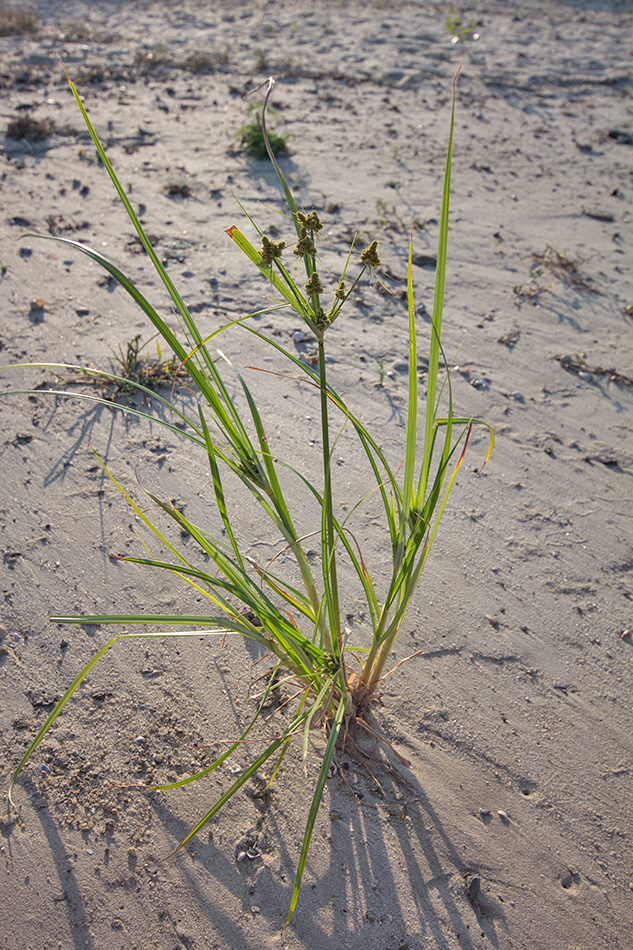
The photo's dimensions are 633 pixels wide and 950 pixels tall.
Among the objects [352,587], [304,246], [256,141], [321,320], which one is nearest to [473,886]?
[352,587]

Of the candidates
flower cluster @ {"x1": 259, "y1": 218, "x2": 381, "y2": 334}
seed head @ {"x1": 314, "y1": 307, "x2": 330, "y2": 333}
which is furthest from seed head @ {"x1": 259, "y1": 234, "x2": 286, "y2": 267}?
seed head @ {"x1": 314, "y1": 307, "x2": 330, "y2": 333}

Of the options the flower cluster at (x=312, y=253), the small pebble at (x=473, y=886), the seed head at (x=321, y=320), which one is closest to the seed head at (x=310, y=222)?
the flower cluster at (x=312, y=253)

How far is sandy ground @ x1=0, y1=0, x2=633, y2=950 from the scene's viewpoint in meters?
1.30

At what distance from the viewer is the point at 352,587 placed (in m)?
1.98

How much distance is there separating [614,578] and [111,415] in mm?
2045

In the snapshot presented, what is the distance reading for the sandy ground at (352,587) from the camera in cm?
130

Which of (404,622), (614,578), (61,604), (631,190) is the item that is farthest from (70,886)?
(631,190)

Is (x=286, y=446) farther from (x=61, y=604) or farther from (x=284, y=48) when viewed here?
(x=284, y=48)

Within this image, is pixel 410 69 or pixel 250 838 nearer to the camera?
pixel 250 838

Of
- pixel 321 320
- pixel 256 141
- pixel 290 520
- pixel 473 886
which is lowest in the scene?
pixel 473 886

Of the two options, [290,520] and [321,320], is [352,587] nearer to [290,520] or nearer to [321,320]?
[290,520]

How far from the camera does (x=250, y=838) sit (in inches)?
53.8

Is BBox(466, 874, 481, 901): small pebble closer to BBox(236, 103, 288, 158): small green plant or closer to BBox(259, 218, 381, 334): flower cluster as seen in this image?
BBox(259, 218, 381, 334): flower cluster

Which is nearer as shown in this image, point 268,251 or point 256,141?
point 268,251
